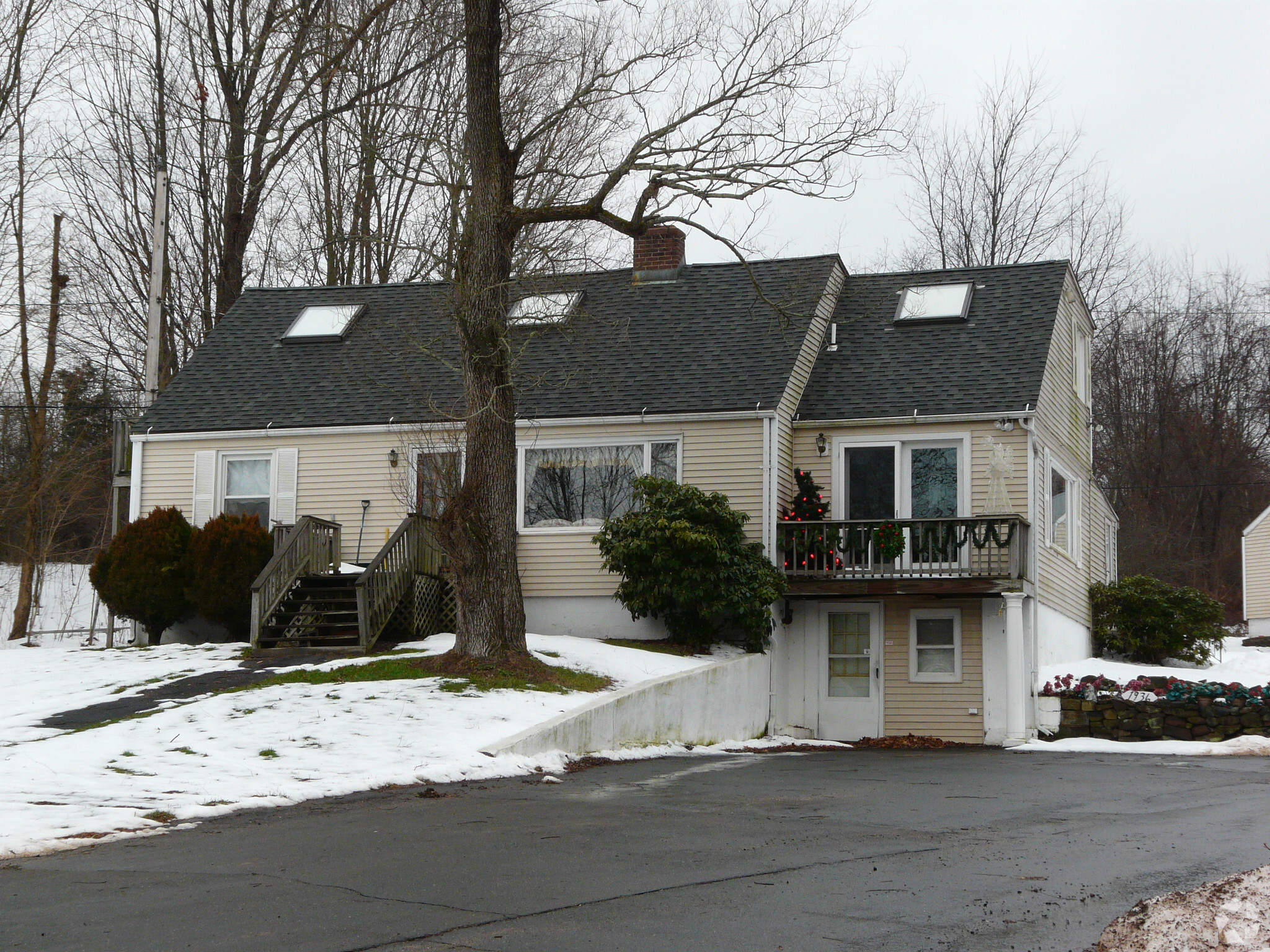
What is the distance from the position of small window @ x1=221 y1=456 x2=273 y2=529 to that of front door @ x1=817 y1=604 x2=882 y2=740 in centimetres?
909

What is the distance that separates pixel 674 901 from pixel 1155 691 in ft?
45.1

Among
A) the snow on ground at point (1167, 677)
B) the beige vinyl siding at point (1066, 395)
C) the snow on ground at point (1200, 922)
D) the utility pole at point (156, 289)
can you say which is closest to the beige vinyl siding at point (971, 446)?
the beige vinyl siding at point (1066, 395)

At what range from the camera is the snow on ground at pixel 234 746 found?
8.71 metres

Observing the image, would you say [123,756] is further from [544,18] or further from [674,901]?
[544,18]

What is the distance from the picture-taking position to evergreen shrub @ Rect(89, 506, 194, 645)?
18344 mm

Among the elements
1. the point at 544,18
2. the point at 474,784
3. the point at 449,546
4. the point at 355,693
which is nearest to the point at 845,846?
the point at 474,784

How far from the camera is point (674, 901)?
568cm

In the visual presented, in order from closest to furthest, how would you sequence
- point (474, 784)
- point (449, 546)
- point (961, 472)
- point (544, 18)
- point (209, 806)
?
point (209, 806), point (474, 784), point (449, 546), point (544, 18), point (961, 472)

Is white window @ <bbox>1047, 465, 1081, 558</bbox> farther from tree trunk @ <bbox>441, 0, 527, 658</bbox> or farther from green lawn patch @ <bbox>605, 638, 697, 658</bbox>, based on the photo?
tree trunk @ <bbox>441, 0, 527, 658</bbox>

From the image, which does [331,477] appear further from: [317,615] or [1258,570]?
[1258,570]

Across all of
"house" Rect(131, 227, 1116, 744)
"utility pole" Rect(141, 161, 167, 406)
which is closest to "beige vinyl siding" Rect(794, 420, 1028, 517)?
"house" Rect(131, 227, 1116, 744)

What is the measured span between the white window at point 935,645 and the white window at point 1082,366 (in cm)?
610

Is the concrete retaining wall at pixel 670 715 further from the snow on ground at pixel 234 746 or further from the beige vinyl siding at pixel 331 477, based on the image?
the beige vinyl siding at pixel 331 477

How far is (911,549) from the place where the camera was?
17.5 meters
